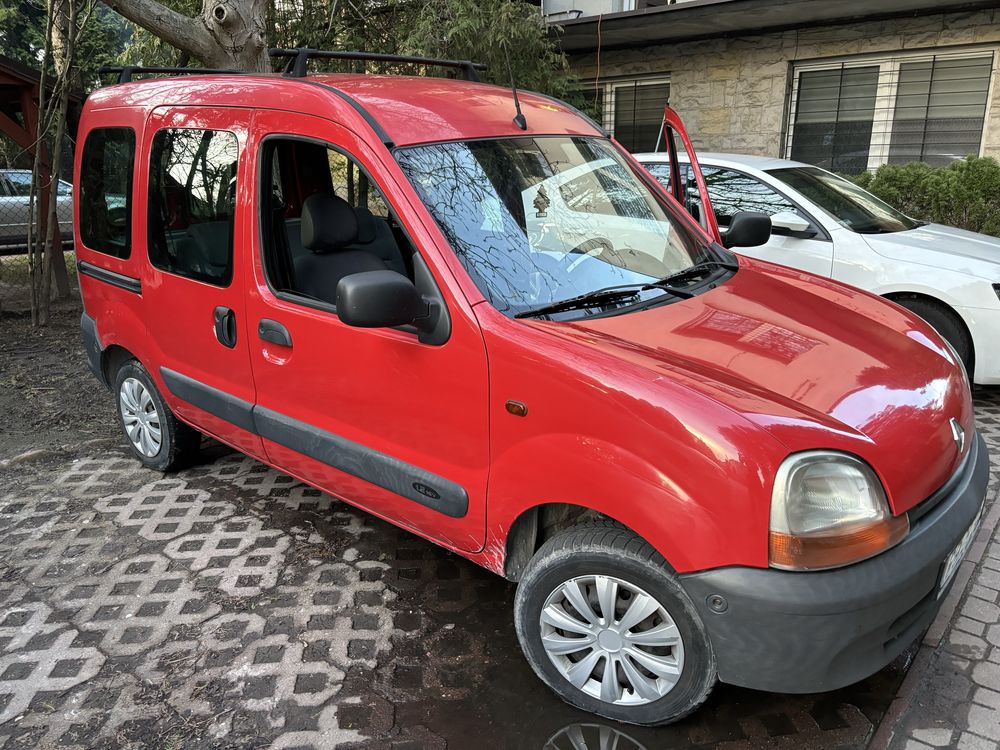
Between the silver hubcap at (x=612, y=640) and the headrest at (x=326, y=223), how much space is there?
1.87 meters

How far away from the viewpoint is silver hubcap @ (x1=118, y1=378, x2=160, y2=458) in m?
4.26

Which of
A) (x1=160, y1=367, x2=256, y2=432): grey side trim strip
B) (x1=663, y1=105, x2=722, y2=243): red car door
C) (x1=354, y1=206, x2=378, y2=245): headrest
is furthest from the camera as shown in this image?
(x1=663, y1=105, x2=722, y2=243): red car door

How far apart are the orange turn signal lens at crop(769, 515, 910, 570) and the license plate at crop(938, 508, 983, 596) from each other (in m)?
0.36

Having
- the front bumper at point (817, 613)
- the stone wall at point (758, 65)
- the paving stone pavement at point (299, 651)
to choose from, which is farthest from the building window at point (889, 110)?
the front bumper at point (817, 613)

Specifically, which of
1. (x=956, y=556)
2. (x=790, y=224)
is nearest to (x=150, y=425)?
(x=956, y=556)

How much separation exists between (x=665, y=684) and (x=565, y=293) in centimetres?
130

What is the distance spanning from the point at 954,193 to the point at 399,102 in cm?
721

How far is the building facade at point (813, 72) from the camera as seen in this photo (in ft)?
28.9

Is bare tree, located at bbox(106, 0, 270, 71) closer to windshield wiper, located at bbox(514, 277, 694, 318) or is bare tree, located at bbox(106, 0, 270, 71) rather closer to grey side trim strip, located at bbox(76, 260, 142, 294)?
grey side trim strip, located at bbox(76, 260, 142, 294)


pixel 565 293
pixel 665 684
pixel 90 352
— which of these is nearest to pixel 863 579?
pixel 665 684

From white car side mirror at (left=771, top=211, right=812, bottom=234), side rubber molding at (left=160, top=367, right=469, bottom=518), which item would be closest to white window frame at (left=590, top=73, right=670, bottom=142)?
white car side mirror at (left=771, top=211, right=812, bottom=234)

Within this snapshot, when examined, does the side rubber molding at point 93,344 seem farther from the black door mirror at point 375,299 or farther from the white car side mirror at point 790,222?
the white car side mirror at point 790,222

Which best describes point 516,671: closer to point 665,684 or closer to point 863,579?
point 665,684

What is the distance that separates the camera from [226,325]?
3318 mm
